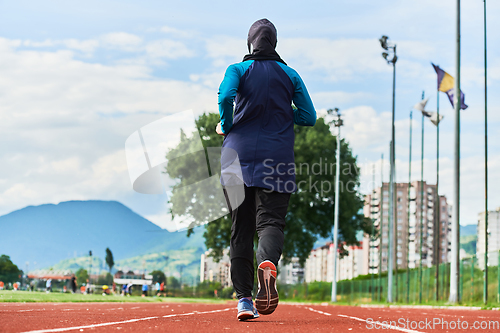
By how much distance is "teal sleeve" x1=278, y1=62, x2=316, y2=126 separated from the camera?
210 inches

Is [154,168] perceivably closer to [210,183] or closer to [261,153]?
[261,153]

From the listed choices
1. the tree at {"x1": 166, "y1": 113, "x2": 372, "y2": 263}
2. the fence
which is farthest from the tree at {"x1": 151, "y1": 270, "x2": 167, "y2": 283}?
the tree at {"x1": 166, "y1": 113, "x2": 372, "y2": 263}

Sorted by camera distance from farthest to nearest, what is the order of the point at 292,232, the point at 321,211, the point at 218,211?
the point at 321,211
the point at 292,232
the point at 218,211

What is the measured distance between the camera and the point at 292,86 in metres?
5.31

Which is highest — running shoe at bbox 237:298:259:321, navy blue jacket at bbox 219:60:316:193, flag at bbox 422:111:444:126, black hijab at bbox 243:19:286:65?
flag at bbox 422:111:444:126

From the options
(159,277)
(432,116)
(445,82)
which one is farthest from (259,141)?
(159,277)

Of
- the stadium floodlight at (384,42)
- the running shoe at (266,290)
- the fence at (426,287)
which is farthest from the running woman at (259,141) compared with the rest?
the stadium floodlight at (384,42)

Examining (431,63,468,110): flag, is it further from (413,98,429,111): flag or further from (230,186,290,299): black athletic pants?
(230,186,290,299): black athletic pants

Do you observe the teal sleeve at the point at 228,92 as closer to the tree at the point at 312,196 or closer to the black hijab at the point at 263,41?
the black hijab at the point at 263,41

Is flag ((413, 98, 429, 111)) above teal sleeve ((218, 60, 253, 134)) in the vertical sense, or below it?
above

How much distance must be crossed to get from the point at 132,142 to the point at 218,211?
96.9 feet

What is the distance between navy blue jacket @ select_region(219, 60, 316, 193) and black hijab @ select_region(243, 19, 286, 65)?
2.2 inches

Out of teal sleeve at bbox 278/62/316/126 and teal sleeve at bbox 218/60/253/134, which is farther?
teal sleeve at bbox 278/62/316/126

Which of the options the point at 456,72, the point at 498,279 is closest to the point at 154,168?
the point at 456,72
